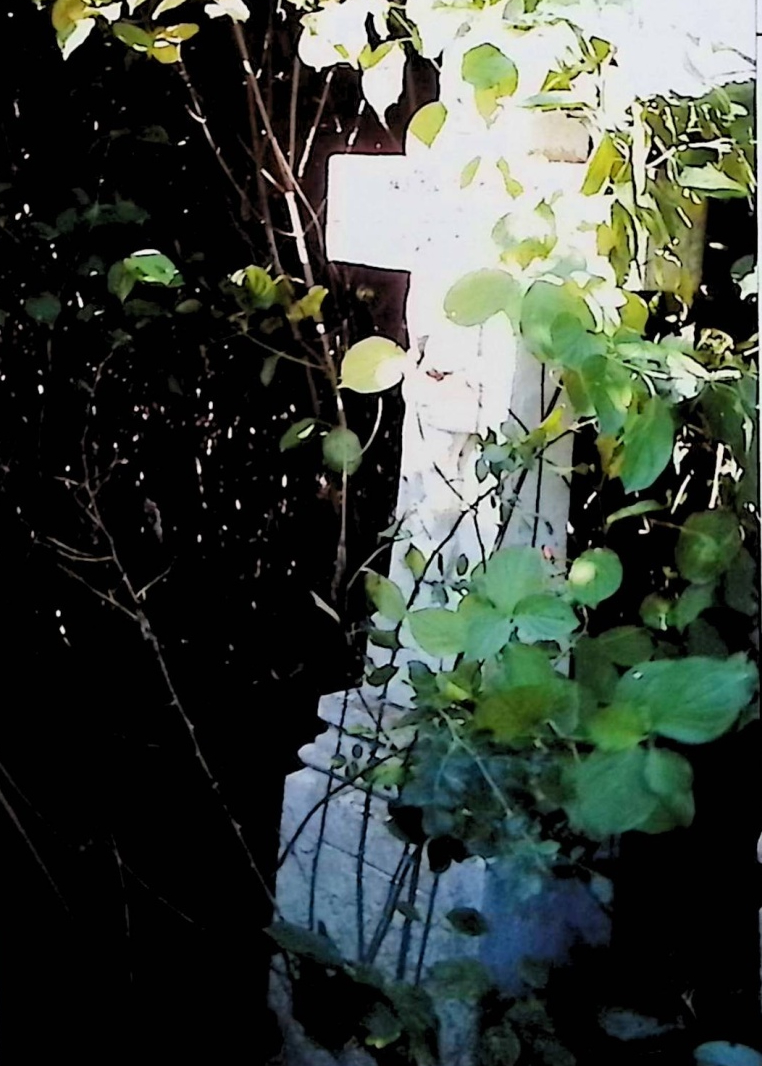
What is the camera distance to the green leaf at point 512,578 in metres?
1.13

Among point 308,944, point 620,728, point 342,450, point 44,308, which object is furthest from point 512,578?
point 44,308

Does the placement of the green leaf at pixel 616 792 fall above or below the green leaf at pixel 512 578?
below

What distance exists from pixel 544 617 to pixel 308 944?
555 mm

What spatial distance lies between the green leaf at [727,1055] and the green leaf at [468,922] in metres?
0.25

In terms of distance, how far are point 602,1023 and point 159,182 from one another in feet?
3.57

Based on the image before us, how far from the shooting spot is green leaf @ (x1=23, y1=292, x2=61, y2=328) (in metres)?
1.57

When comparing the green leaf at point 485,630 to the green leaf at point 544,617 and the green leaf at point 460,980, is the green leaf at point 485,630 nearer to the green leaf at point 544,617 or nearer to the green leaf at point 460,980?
the green leaf at point 544,617

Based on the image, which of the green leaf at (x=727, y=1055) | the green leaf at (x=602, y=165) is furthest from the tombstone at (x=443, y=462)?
the green leaf at (x=727, y=1055)

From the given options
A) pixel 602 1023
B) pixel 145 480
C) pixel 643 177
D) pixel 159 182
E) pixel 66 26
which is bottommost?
pixel 602 1023

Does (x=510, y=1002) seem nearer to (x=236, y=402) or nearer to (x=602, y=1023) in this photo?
(x=602, y=1023)

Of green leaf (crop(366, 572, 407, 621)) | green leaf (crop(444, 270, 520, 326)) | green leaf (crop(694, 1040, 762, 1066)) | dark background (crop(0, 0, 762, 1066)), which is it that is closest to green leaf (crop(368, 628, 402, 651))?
green leaf (crop(366, 572, 407, 621))

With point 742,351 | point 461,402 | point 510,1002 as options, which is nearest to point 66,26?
point 461,402

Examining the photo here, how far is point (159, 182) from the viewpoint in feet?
5.03

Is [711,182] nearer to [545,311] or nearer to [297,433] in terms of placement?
[545,311]
